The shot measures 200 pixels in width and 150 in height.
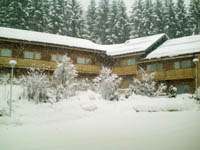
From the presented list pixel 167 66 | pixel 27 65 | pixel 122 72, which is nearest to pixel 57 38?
pixel 27 65

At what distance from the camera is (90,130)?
7414 millimetres

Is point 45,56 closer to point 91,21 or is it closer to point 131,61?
point 91,21

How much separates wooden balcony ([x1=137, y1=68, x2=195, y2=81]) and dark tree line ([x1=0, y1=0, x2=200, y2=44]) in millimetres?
3210

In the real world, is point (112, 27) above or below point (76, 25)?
below

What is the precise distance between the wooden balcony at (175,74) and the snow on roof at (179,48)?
1.52 meters

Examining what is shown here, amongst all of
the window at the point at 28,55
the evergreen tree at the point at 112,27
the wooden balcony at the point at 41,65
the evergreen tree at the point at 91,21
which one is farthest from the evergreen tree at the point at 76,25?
the window at the point at 28,55

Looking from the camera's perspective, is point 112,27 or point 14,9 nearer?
point 14,9

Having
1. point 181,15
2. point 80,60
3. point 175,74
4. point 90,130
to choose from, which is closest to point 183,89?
point 175,74

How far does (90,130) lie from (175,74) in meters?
15.7

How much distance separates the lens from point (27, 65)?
21.3 metres

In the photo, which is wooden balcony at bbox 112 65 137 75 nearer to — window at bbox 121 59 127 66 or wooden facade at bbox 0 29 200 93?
wooden facade at bbox 0 29 200 93

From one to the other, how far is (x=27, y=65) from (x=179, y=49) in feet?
46.7

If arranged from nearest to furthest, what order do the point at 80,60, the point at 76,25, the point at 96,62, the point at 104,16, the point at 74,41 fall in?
the point at 104,16 → the point at 80,60 → the point at 74,41 → the point at 96,62 → the point at 76,25

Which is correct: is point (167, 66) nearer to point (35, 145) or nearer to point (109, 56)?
point (109, 56)
